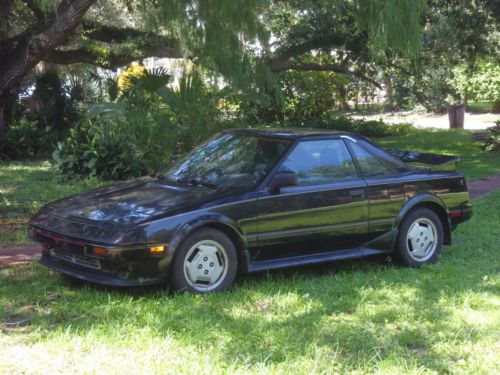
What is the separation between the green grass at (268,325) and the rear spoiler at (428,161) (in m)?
1.35

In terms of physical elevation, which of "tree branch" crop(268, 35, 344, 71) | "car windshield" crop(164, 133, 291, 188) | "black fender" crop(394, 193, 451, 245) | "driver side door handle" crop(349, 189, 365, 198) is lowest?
"black fender" crop(394, 193, 451, 245)

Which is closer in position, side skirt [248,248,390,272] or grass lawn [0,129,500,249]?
side skirt [248,248,390,272]

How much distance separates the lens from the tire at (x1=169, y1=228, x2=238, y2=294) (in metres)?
5.77

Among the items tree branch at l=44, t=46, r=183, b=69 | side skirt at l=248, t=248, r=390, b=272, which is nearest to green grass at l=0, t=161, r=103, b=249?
tree branch at l=44, t=46, r=183, b=69

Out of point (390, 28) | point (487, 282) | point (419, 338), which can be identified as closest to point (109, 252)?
point (419, 338)

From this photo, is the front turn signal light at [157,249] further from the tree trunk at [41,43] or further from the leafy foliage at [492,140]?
the leafy foliage at [492,140]

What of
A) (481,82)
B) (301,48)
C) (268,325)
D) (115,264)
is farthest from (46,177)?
(481,82)

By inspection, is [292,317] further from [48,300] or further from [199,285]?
[48,300]

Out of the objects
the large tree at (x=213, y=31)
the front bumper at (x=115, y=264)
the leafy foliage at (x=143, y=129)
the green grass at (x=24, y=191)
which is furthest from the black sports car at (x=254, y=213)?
the leafy foliage at (x=143, y=129)

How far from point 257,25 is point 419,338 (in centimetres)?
505

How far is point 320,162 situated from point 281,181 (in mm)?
717

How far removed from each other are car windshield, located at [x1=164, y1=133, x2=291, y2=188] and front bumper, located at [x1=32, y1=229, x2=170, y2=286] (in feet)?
3.94

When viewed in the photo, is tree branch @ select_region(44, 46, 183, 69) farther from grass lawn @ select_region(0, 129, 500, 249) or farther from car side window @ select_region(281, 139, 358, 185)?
car side window @ select_region(281, 139, 358, 185)

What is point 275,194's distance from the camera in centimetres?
639
